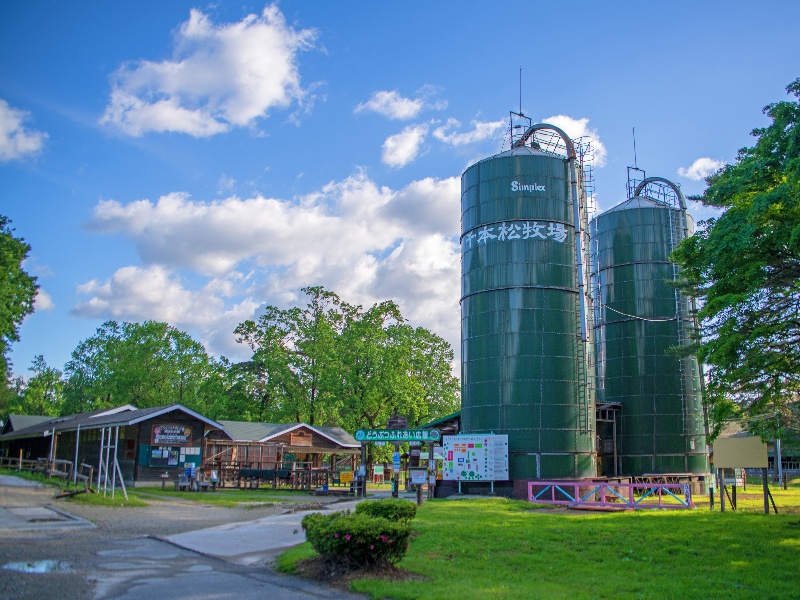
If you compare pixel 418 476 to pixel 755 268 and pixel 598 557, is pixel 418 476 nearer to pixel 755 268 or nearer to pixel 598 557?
pixel 598 557

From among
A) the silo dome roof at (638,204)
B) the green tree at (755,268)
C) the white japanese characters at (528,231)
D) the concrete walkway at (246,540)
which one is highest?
the silo dome roof at (638,204)

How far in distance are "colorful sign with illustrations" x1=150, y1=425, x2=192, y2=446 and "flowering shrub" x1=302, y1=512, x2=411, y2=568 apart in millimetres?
29307

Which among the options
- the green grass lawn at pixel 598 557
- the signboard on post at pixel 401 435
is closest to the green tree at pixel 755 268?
the green grass lawn at pixel 598 557

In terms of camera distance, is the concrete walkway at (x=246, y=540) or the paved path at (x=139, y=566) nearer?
the paved path at (x=139, y=566)

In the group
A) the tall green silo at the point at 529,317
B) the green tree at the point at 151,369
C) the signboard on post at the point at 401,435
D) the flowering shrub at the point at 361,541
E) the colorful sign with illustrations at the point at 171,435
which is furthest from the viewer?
the green tree at the point at 151,369

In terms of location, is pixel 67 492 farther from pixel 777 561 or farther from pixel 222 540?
pixel 777 561

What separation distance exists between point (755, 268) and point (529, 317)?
1624cm

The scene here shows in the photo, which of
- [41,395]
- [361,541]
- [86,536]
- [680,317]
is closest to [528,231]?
[680,317]

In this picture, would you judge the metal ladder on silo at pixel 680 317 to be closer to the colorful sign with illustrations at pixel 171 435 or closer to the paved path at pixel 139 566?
the paved path at pixel 139 566

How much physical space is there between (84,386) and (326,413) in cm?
4085

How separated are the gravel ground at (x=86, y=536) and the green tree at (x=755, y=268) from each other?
13.4 metres

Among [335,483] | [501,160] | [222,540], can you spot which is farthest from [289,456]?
[222,540]

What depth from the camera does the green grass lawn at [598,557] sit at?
11.3m

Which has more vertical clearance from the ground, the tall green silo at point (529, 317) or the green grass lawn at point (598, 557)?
the tall green silo at point (529, 317)
